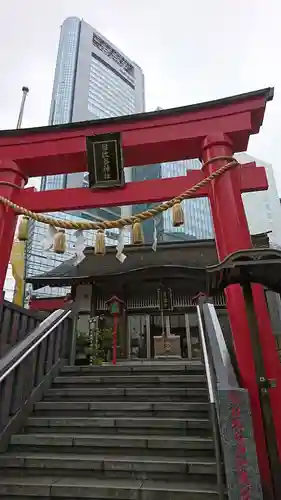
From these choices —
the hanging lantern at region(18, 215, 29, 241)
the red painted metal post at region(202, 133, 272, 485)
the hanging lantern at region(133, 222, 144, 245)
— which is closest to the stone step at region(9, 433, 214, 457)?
Result: the red painted metal post at region(202, 133, 272, 485)

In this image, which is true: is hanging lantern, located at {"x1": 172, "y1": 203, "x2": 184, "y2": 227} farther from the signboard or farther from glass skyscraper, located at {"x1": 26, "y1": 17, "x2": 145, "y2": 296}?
glass skyscraper, located at {"x1": 26, "y1": 17, "x2": 145, "y2": 296}

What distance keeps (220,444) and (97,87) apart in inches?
2543

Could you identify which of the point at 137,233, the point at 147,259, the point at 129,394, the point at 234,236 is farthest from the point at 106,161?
the point at 147,259

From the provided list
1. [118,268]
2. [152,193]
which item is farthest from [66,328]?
[118,268]

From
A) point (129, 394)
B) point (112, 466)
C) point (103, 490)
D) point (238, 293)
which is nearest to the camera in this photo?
point (103, 490)

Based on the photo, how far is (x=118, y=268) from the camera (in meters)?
14.2

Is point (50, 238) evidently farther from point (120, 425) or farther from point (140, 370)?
point (120, 425)

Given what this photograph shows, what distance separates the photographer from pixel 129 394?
4.95 m

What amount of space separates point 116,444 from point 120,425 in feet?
1.17

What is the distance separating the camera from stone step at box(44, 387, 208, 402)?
187 inches

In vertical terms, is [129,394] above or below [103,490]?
above

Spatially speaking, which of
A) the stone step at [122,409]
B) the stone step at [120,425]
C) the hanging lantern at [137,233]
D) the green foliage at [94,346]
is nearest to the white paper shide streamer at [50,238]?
the hanging lantern at [137,233]

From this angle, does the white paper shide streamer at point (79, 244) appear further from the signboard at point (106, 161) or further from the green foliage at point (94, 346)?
the green foliage at point (94, 346)

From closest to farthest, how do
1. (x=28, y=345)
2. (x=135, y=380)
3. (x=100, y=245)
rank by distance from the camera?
(x=28, y=345), (x=135, y=380), (x=100, y=245)
